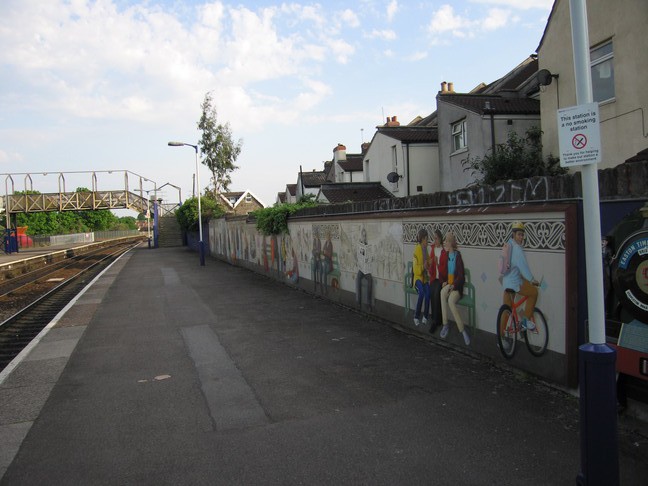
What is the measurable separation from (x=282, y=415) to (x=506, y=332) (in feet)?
9.04

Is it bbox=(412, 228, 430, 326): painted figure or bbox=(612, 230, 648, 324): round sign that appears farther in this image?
bbox=(412, 228, 430, 326): painted figure

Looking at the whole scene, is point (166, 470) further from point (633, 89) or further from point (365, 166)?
point (365, 166)

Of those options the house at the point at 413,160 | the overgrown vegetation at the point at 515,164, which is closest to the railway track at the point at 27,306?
the overgrown vegetation at the point at 515,164

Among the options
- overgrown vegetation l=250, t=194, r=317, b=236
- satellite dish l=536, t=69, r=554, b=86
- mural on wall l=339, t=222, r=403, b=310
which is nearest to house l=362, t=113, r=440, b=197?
overgrown vegetation l=250, t=194, r=317, b=236

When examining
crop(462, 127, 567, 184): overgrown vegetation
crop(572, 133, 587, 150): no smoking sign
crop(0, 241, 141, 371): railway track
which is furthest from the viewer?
crop(462, 127, 567, 184): overgrown vegetation

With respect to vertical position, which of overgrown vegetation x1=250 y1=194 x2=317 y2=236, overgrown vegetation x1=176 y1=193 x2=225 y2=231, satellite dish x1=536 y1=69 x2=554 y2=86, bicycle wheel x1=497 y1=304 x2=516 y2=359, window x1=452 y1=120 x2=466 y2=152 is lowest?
bicycle wheel x1=497 y1=304 x2=516 y2=359

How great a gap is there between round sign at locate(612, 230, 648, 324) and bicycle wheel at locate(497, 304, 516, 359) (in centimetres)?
179

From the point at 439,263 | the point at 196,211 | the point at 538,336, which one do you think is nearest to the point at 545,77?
the point at 439,263

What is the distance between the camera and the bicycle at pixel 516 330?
18.0ft

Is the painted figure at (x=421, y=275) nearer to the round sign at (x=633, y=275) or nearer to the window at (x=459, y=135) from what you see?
the round sign at (x=633, y=275)

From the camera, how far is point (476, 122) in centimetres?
2005

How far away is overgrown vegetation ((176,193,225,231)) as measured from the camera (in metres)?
38.2

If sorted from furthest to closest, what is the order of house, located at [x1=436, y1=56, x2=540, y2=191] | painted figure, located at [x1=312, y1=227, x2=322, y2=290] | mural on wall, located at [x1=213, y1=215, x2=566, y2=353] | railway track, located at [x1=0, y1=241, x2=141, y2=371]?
1. house, located at [x1=436, y1=56, x2=540, y2=191]
2. painted figure, located at [x1=312, y1=227, x2=322, y2=290]
3. railway track, located at [x1=0, y1=241, x2=141, y2=371]
4. mural on wall, located at [x1=213, y1=215, x2=566, y2=353]

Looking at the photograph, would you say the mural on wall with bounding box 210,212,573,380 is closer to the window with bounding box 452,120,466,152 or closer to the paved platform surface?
the paved platform surface
